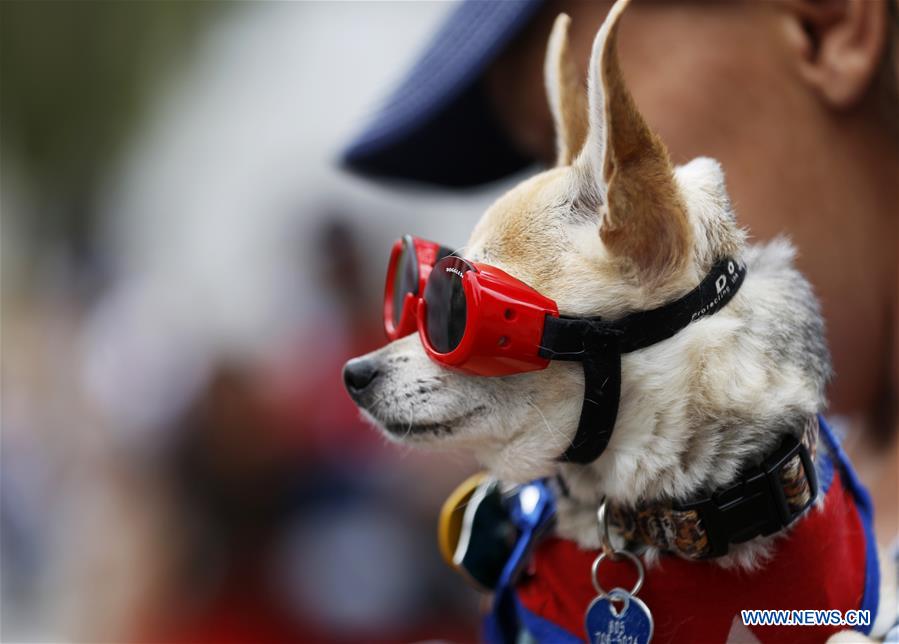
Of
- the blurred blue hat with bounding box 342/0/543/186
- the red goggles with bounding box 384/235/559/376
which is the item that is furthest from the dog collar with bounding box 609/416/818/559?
the blurred blue hat with bounding box 342/0/543/186

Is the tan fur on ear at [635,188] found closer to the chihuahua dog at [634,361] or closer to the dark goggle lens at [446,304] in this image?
the chihuahua dog at [634,361]

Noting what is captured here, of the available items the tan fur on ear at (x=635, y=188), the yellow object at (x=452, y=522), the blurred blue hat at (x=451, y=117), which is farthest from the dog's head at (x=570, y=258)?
the blurred blue hat at (x=451, y=117)

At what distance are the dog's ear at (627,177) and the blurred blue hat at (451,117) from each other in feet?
1.65

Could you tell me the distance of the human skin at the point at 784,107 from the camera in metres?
1.32

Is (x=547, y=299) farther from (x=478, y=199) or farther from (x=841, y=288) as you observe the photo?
(x=478, y=199)

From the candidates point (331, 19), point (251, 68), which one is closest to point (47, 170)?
point (251, 68)

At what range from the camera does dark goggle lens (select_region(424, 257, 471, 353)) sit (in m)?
0.97

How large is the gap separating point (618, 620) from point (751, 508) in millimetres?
210

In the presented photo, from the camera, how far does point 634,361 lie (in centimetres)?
100

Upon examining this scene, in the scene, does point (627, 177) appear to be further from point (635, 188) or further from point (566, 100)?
point (566, 100)

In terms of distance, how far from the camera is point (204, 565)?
9.89 feet

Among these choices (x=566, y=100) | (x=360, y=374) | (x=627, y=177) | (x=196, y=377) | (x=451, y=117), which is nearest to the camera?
(x=627, y=177)

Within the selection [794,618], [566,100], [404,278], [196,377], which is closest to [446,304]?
[404,278]

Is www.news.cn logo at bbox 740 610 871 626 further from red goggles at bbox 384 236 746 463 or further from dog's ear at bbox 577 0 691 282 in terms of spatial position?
dog's ear at bbox 577 0 691 282
